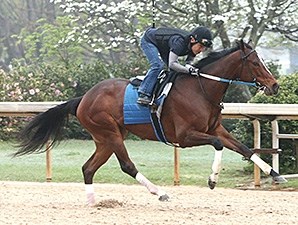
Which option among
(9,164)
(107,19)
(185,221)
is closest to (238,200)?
(185,221)

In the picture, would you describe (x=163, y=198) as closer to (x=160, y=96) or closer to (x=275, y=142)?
(x=160, y=96)

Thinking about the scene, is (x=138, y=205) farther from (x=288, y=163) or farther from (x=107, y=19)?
(x=107, y=19)

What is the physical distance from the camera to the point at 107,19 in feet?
65.2

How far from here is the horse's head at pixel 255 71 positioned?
8391 millimetres

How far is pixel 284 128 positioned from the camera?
11.6m

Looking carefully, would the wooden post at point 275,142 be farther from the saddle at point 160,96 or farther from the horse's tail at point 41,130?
the horse's tail at point 41,130

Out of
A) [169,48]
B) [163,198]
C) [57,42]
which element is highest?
[169,48]

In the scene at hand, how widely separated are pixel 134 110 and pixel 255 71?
4.51ft

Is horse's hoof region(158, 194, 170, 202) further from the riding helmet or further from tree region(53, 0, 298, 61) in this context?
tree region(53, 0, 298, 61)

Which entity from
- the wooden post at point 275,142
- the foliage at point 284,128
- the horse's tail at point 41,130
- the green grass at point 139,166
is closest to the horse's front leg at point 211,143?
the horse's tail at point 41,130

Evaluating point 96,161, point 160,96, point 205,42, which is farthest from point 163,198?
point 205,42

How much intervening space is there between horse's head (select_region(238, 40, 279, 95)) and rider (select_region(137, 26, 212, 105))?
39 cm

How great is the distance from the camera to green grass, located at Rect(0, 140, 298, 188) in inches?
460

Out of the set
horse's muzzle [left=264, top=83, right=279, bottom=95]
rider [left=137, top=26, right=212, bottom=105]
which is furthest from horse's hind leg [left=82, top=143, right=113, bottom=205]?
horse's muzzle [left=264, top=83, right=279, bottom=95]
